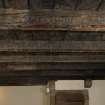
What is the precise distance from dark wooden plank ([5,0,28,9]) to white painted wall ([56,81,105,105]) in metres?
3.76

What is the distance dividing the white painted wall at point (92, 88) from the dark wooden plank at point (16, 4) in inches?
148

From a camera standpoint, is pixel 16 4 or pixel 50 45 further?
pixel 50 45

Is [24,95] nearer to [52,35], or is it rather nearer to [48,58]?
[48,58]

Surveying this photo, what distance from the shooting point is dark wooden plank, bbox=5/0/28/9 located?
6.03 feet

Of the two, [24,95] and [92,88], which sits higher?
[92,88]

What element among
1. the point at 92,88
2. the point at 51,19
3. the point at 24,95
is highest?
the point at 51,19

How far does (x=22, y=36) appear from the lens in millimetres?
2770

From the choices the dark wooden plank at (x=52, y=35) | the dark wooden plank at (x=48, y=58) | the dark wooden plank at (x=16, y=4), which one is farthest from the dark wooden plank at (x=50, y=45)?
the dark wooden plank at (x=16, y=4)

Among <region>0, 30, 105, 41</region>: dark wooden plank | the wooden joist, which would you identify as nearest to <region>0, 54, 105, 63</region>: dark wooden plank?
<region>0, 30, 105, 41</region>: dark wooden plank

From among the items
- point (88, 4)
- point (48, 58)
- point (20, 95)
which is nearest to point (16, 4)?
point (88, 4)

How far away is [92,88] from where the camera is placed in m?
5.63

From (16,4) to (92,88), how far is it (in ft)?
13.4

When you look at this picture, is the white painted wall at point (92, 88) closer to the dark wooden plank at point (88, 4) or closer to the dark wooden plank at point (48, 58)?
the dark wooden plank at point (48, 58)

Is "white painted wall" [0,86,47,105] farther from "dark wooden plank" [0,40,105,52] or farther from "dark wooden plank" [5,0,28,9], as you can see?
"dark wooden plank" [5,0,28,9]
